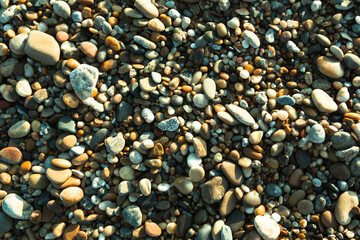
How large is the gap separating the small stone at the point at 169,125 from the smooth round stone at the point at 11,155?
0.78 metres

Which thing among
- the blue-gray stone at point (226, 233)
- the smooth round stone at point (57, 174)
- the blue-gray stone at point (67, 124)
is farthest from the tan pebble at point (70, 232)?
the blue-gray stone at point (226, 233)

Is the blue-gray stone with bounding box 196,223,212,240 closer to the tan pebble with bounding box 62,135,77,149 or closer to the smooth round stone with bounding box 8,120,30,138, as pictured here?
the tan pebble with bounding box 62,135,77,149

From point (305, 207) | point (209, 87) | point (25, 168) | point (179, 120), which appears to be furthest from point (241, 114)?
point (25, 168)

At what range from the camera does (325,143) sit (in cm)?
163

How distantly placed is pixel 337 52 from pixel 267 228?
3.40 feet

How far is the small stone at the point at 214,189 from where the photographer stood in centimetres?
157

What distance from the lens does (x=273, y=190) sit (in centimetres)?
161

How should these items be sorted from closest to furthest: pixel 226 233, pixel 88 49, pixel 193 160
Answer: pixel 226 233
pixel 193 160
pixel 88 49

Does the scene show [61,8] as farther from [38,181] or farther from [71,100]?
[38,181]

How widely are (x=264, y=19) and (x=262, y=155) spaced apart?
818 millimetres

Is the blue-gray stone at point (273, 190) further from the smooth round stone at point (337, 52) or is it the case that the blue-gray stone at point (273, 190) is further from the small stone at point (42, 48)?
the small stone at point (42, 48)

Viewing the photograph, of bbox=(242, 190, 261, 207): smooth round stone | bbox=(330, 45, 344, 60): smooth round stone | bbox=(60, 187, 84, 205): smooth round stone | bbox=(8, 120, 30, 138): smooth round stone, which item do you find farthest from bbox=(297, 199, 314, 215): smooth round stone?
bbox=(8, 120, 30, 138): smooth round stone

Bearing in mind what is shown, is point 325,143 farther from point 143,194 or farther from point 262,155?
point 143,194

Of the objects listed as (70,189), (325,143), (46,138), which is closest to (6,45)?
(46,138)
